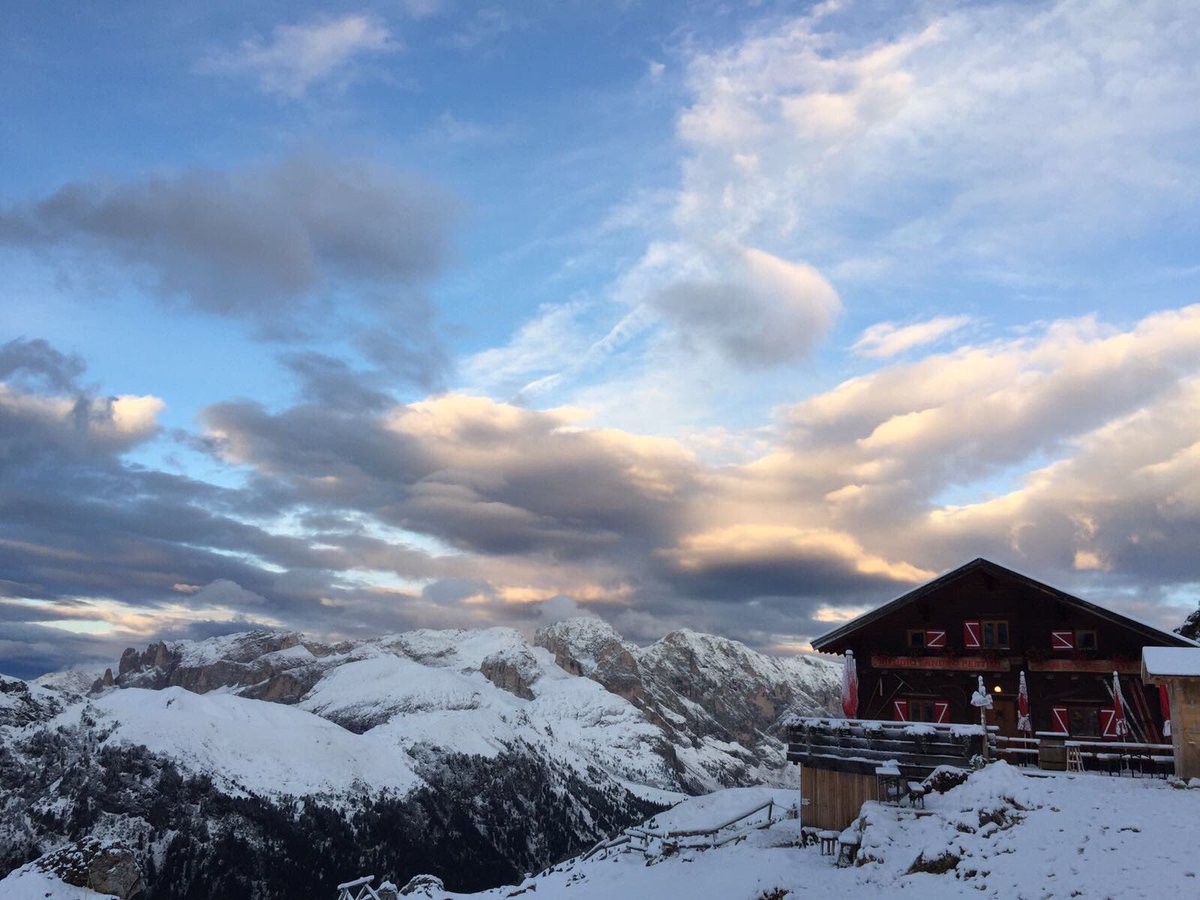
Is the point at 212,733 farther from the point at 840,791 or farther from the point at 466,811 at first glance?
the point at 840,791

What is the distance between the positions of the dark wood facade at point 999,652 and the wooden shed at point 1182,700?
10213 millimetres

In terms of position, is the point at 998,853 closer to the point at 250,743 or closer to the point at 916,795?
the point at 916,795

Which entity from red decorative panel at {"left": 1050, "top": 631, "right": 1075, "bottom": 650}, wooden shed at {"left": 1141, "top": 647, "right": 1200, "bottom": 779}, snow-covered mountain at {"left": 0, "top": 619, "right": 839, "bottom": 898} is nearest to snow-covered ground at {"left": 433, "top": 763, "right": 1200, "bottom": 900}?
wooden shed at {"left": 1141, "top": 647, "right": 1200, "bottom": 779}

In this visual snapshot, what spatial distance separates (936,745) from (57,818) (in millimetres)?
124176

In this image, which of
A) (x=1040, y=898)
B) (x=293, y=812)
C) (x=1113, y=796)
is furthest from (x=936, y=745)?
(x=293, y=812)

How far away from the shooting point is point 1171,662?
80.8ft

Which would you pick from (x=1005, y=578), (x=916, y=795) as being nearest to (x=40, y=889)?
(x=916, y=795)

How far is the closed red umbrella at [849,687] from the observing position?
1480 inches

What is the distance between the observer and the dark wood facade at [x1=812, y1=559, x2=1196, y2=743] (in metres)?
34.4

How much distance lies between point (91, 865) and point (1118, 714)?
52.6 meters

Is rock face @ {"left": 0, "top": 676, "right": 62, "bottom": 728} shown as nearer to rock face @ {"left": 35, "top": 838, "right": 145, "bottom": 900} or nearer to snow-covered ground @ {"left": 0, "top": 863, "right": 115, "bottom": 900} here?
rock face @ {"left": 35, "top": 838, "right": 145, "bottom": 900}

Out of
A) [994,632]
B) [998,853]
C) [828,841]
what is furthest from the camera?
[994,632]

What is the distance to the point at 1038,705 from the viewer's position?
35406mm

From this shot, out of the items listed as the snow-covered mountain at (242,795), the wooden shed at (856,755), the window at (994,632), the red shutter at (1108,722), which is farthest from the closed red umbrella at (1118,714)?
the snow-covered mountain at (242,795)
